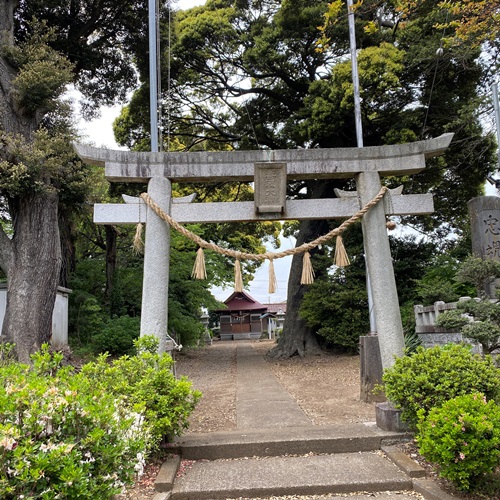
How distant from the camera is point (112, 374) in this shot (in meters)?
4.25

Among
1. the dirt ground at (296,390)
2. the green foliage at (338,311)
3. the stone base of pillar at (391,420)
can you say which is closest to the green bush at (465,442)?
the stone base of pillar at (391,420)

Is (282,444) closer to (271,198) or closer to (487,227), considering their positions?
(271,198)

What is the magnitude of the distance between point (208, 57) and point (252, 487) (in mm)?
12479

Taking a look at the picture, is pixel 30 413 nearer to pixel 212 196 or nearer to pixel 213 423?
pixel 213 423

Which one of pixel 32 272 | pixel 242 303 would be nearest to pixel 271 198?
pixel 32 272

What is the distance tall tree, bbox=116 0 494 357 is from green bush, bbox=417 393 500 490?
340 inches

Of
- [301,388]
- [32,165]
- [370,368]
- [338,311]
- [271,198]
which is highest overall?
[32,165]

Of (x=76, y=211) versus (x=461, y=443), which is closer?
(x=461, y=443)

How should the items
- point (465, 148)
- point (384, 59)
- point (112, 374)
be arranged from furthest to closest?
point (465, 148) → point (384, 59) → point (112, 374)

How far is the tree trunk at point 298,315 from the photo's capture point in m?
14.0

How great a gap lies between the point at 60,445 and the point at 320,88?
1158 centimetres

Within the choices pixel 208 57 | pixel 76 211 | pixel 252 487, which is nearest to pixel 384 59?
pixel 208 57

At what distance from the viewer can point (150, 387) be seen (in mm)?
4211

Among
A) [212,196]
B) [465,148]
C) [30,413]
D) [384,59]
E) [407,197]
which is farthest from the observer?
[212,196]
